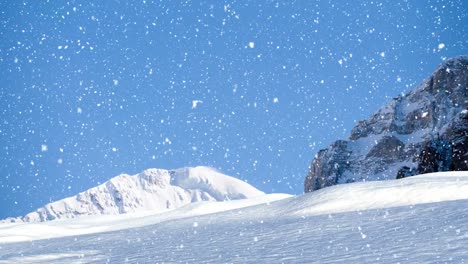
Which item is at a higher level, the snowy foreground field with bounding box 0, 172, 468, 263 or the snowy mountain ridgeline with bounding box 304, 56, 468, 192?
the snowy mountain ridgeline with bounding box 304, 56, 468, 192

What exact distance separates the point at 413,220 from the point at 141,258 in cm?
266

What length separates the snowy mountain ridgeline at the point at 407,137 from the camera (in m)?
98.9

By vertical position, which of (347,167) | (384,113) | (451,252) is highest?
(384,113)

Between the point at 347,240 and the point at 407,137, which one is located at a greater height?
the point at 407,137

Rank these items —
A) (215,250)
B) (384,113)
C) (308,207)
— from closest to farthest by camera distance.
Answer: (215,250)
(308,207)
(384,113)

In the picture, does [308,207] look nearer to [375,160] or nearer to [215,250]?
[215,250]

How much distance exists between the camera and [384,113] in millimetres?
137250

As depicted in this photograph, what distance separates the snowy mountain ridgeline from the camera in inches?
3893

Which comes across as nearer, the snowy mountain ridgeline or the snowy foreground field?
the snowy foreground field

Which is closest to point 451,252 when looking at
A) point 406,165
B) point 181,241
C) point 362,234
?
point 362,234

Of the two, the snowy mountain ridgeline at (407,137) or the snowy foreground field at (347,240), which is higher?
the snowy mountain ridgeline at (407,137)

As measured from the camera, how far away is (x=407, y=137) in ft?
404

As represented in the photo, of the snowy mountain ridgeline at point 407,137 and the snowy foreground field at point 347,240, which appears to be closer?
the snowy foreground field at point 347,240

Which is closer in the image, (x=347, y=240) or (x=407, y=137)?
(x=347, y=240)
